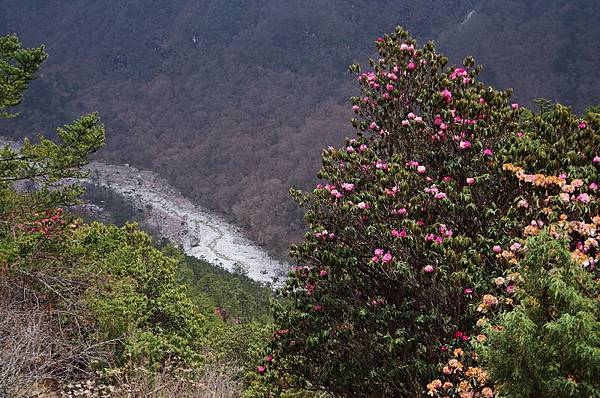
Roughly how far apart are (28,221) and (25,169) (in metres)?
1.29

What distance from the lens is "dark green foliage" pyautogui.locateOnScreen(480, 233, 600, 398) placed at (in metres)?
3.68

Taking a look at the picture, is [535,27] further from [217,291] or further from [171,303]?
[171,303]

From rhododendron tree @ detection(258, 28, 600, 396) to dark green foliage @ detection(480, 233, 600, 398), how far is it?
1.85m

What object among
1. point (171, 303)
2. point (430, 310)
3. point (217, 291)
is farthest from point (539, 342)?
point (217, 291)

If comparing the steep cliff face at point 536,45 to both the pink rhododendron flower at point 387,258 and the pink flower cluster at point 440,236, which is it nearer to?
the pink flower cluster at point 440,236

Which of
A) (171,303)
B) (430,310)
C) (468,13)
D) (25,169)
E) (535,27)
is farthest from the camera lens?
(468,13)

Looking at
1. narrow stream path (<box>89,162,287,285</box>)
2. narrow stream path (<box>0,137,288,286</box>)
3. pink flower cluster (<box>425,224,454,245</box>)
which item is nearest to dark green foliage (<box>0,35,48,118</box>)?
pink flower cluster (<box>425,224,454,245</box>)

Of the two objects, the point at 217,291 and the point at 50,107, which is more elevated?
the point at 50,107

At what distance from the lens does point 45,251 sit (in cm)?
1155

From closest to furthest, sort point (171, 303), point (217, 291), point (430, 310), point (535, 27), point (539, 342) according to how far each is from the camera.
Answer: point (539, 342), point (430, 310), point (171, 303), point (217, 291), point (535, 27)

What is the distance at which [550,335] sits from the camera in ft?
12.5

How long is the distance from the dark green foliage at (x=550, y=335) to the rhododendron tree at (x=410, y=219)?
185 centimetres

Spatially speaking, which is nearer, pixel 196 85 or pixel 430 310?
pixel 430 310

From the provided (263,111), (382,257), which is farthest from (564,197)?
(263,111)
